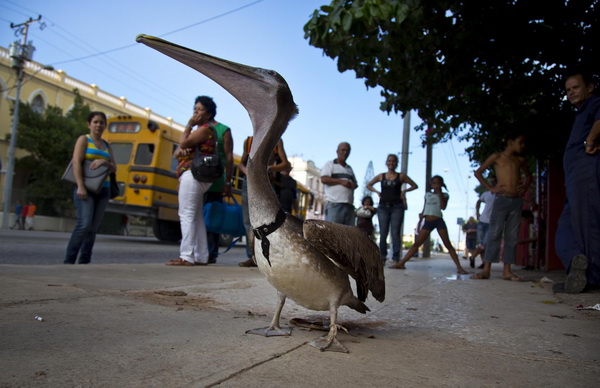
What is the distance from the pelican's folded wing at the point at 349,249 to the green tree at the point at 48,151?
24756 millimetres

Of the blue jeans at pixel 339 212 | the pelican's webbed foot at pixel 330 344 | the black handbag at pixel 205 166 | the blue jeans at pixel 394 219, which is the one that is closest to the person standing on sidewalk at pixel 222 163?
the black handbag at pixel 205 166

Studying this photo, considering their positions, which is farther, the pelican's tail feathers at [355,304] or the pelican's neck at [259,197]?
the pelican's tail feathers at [355,304]

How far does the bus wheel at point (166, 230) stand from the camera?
46.7 feet

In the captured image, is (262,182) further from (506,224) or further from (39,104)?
(39,104)

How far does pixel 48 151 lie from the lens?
23.5 metres

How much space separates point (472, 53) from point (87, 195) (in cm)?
565

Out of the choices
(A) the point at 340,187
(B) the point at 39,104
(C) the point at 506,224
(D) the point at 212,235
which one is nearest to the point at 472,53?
(C) the point at 506,224

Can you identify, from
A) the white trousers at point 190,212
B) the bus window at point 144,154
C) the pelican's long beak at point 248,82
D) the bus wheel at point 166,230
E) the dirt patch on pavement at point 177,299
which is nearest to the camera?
the pelican's long beak at point 248,82

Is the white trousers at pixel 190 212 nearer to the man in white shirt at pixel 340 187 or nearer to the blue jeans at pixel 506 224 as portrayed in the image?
the man in white shirt at pixel 340 187

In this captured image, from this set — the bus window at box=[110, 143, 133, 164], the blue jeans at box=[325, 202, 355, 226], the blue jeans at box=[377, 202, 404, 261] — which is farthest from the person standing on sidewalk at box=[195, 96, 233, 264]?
the bus window at box=[110, 143, 133, 164]

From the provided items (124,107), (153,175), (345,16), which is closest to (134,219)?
(124,107)

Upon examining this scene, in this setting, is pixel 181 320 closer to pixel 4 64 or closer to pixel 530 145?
pixel 530 145

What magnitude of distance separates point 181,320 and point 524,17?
237 inches

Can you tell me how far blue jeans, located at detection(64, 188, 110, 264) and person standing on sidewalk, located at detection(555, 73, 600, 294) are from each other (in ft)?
17.3
